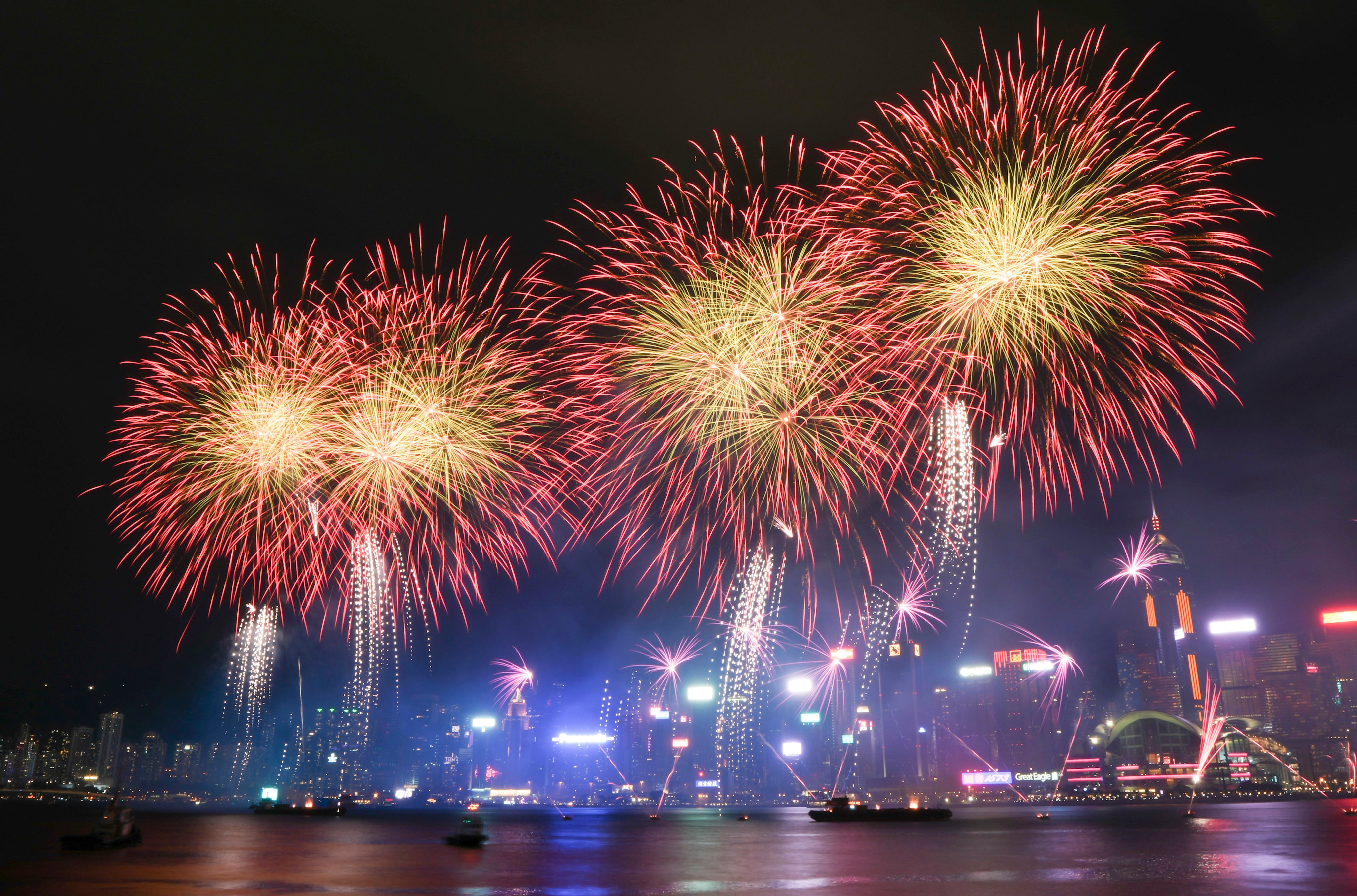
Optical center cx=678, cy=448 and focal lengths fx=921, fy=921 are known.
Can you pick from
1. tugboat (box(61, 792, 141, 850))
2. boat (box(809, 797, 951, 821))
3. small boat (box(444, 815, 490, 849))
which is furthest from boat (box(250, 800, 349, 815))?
small boat (box(444, 815, 490, 849))

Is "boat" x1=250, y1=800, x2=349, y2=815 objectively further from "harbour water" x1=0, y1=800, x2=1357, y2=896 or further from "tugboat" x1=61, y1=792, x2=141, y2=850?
"tugboat" x1=61, y1=792, x2=141, y2=850

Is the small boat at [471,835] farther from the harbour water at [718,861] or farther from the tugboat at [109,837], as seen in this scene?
the tugboat at [109,837]

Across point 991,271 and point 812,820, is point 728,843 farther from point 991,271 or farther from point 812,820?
point 812,820

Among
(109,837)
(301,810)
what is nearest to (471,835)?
(109,837)

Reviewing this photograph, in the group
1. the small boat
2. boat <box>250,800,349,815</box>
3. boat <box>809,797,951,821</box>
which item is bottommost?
boat <box>250,800,349,815</box>

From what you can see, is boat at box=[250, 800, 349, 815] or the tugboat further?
boat at box=[250, 800, 349, 815]

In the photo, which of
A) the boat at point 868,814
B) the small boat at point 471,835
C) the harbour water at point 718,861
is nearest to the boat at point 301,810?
the harbour water at point 718,861
